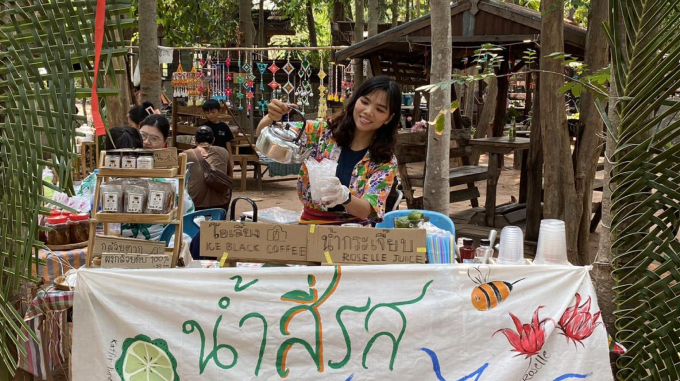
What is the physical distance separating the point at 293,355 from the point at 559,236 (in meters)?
1.25

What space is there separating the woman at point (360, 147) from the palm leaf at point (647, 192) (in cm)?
105

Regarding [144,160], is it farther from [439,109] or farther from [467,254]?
[439,109]

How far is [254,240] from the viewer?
278 cm

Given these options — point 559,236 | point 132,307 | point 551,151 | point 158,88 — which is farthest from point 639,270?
point 158,88

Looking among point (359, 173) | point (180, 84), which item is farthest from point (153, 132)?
point (180, 84)

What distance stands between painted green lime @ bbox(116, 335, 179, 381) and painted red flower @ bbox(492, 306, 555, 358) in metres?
1.31

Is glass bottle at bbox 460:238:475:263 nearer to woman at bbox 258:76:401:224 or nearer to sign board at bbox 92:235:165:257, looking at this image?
woman at bbox 258:76:401:224

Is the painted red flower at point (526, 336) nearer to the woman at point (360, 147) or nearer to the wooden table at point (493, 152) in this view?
the woman at point (360, 147)

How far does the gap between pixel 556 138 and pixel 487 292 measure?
9.74 ft

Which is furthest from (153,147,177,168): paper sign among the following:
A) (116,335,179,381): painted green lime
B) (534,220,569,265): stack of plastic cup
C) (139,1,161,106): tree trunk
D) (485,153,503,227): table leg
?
(485,153,503,227): table leg

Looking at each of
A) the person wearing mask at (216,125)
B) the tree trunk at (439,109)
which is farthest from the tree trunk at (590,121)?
the person wearing mask at (216,125)

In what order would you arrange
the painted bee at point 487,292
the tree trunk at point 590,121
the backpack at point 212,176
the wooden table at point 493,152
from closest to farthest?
the painted bee at point 487,292, the tree trunk at point 590,121, the backpack at point 212,176, the wooden table at point 493,152

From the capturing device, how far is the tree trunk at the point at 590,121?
5.22m

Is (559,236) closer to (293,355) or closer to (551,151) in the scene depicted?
(293,355)
